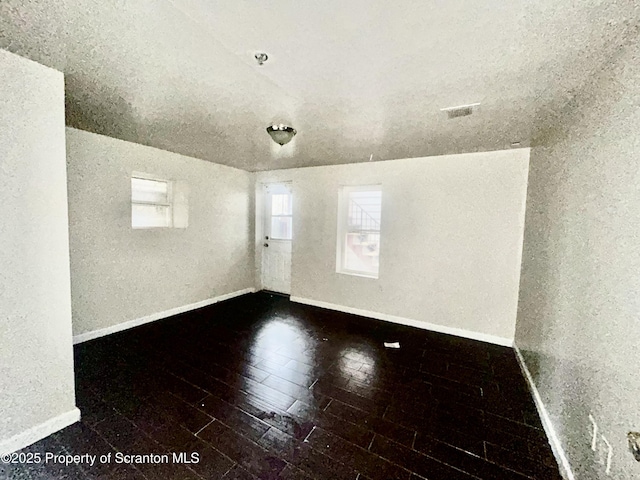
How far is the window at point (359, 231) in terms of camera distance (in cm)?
400

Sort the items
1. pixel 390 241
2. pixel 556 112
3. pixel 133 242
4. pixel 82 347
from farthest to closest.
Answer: pixel 390 241, pixel 133 242, pixel 82 347, pixel 556 112

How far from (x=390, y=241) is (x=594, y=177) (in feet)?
7.87

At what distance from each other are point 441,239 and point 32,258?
3748 mm

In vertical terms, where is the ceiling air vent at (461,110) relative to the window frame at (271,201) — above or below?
above

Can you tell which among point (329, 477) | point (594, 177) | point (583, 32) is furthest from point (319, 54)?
point (329, 477)

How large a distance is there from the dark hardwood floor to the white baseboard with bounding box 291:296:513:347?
0.15 meters

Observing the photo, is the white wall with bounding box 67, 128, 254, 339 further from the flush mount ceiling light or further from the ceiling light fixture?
→ the ceiling light fixture

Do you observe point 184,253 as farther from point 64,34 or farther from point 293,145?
point 64,34

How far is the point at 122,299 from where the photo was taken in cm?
323

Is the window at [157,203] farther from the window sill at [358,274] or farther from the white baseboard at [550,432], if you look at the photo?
the white baseboard at [550,432]

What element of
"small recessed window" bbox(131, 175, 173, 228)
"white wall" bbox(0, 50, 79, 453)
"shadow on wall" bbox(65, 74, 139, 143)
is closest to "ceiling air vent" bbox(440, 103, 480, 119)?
"shadow on wall" bbox(65, 74, 139, 143)

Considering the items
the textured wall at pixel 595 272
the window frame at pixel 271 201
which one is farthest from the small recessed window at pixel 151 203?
the textured wall at pixel 595 272

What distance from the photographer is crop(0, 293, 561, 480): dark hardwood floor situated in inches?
59.3

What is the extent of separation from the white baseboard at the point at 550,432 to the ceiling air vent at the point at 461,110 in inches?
88.0
